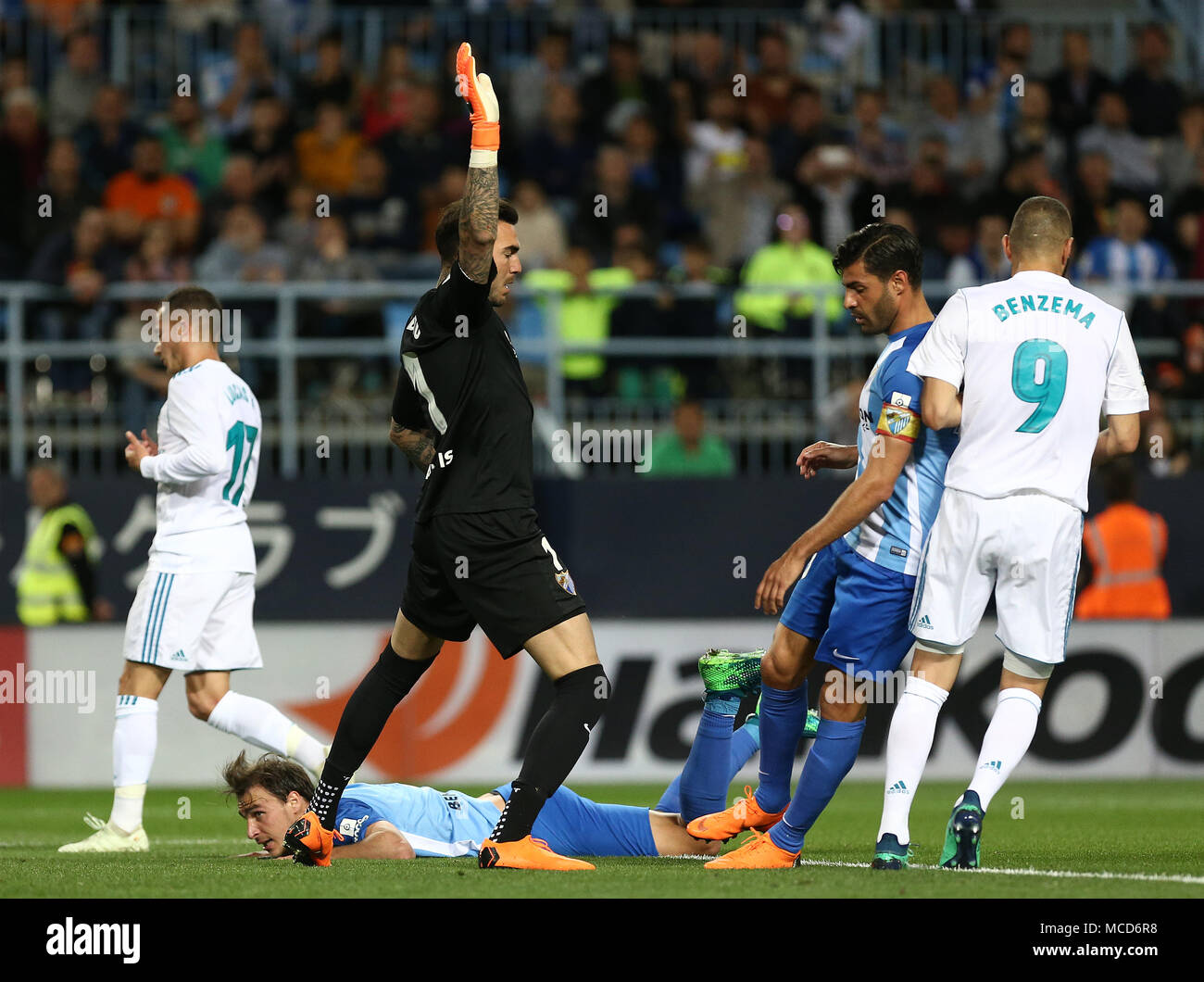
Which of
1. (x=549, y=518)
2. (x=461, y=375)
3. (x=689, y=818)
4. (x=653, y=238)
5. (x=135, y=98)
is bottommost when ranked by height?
(x=689, y=818)

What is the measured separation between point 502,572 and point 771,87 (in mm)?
10437

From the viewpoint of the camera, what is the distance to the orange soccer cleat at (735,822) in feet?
22.2

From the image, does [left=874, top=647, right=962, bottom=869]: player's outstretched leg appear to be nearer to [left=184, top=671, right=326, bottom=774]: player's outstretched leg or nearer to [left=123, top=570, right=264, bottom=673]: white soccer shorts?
[left=184, top=671, right=326, bottom=774]: player's outstretched leg

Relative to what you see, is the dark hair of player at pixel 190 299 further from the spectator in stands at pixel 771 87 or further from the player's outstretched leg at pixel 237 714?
the spectator in stands at pixel 771 87

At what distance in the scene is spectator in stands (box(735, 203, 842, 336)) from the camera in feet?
43.3

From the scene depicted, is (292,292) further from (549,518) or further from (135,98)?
(135,98)

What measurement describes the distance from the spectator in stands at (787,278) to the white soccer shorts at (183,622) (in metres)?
6.16

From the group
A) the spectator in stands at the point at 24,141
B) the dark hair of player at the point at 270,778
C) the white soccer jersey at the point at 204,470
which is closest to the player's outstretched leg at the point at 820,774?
the dark hair of player at the point at 270,778

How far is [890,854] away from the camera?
19.8 feet

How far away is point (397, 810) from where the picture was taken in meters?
6.78

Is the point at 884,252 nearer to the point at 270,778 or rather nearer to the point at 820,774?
the point at 820,774

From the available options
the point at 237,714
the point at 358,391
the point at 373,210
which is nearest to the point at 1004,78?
the point at 373,210
